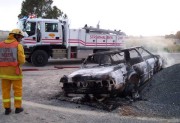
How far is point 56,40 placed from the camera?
1708cm

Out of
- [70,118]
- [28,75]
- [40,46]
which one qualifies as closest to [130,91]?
[70,118]

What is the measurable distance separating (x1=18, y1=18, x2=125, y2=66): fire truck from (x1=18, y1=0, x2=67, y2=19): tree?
17335 mm

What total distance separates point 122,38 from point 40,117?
47.5 ft

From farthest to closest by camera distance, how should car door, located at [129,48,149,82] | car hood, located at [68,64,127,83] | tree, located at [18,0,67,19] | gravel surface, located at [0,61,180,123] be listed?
tree, located at [18,0,67,19], car door, located at [129,48,149,82], car hood, located at [68,64,127,83], gravel surface, located at [0,61,180,123]

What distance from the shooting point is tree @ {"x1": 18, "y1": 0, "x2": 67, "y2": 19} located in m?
34.9

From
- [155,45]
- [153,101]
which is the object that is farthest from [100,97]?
[155,45]

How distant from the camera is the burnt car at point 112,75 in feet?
24.3

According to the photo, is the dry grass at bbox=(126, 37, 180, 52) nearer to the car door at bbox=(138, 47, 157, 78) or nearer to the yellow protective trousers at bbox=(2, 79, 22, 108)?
the car door at bbox=(138, 47, 157, 78)

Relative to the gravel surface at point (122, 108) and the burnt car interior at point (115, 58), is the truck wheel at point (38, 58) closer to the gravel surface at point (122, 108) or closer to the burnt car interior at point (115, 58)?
A: the gravel surface at point (122, 108)

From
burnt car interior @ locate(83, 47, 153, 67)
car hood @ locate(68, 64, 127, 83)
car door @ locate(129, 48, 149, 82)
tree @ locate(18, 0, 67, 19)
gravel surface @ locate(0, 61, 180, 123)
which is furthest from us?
tree @ locate(18, 0, 67, 19)

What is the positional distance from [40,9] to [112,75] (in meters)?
29.7

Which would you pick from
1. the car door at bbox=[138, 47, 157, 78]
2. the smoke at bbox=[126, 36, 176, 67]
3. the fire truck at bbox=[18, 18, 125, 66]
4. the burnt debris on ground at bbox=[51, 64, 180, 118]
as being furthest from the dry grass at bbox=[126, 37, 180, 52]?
the burnt debris on ground at bbox=[51, 64, 180, 118]

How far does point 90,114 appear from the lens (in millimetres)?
6762

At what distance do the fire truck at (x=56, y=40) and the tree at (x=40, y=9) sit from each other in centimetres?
1734
